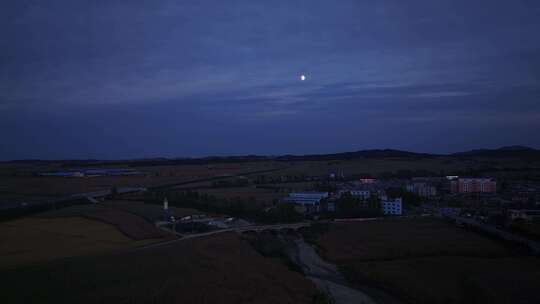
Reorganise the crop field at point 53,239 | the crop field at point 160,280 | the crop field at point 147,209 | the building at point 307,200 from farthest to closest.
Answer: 1. the building at point 307,200
2. the crop field at point 147,209
3. the crop field at point 53,239
4. the crop field at point 160,280

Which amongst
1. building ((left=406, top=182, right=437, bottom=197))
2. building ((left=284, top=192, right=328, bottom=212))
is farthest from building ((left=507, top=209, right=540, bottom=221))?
building ((left=284, top=192, right=328, bottom=212))

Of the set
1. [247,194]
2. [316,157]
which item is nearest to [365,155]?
[316,157]

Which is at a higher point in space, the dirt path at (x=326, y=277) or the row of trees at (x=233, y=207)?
the row of trees at (x=233, y=207)

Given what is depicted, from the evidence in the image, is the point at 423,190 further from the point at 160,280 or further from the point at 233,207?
the point at 160,280

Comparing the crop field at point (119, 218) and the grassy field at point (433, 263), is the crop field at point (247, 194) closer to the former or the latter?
the crop field at point (119, 218)

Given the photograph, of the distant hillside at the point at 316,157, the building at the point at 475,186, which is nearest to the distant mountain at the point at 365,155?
the distant hillside at the point at 316,157

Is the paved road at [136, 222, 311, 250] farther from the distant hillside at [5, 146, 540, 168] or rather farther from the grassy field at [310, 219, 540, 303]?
the distant hillside at [5, 146, 540, 168]
